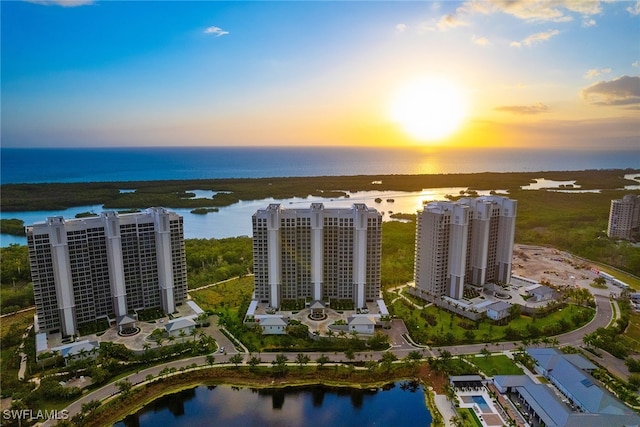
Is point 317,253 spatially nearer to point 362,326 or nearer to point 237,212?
point 362,326

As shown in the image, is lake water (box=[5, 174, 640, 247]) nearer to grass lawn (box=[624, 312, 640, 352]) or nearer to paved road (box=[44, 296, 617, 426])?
paved road (box=[44, 296, 617, 426])

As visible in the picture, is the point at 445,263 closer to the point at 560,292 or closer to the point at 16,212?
the point at 560,292

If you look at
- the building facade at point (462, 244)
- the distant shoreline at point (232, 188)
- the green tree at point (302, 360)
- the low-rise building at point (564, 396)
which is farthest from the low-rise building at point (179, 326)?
the distant shoreline at point (232, 188)

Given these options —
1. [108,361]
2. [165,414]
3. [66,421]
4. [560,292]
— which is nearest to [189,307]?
[108,361]

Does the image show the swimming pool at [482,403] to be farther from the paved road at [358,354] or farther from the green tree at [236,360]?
the green tree at [236,360]

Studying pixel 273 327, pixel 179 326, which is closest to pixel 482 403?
pixel 273 327
